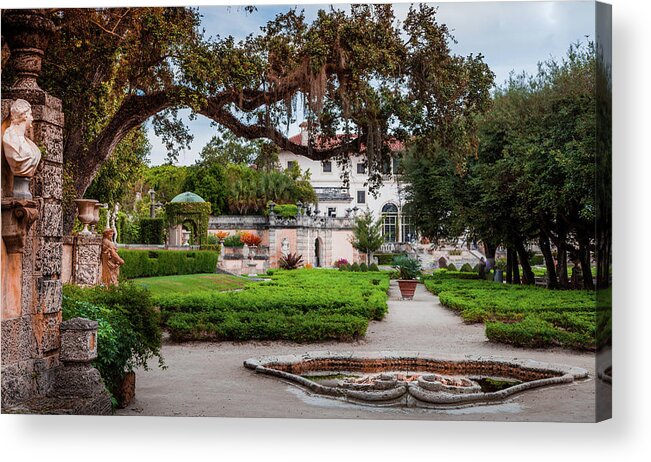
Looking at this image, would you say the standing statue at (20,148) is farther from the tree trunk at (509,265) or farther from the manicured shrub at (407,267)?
the tree trunk at (509,265)

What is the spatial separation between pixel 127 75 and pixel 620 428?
576 centimetres

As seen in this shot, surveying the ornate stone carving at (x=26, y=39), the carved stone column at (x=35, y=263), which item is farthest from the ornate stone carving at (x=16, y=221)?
the ornate stone carving at (x=26, y=39)

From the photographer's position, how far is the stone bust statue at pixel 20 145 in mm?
5043

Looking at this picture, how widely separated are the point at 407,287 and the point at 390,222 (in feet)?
2.82

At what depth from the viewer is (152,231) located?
8133 millimetres

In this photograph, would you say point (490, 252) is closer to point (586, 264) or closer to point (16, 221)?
point (586, 264)

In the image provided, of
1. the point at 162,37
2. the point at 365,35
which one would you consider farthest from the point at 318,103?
the point at 162,37

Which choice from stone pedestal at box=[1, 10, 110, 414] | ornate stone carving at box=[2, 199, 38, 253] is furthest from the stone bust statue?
ornate stone carving at box=[2, 199, 38, 253]

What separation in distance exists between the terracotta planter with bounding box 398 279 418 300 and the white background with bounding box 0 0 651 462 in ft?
7.15

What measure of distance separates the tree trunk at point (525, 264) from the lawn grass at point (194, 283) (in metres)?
3.03

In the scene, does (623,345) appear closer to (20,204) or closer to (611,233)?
(611,233)

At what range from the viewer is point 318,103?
23.6 feet

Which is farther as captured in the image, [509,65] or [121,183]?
[121,183]

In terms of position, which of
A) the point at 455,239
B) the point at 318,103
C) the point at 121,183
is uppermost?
the point at 318,103
